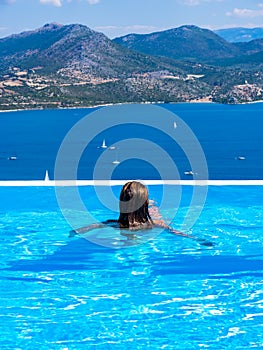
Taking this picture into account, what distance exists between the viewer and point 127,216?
8.23 m

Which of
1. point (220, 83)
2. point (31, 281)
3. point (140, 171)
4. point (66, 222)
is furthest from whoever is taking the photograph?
point (220, 83)

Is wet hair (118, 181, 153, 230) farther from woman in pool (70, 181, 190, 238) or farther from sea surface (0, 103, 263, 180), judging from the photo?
sea surface (0, 103, 263, 180)

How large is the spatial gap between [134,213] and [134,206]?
199 millimetres

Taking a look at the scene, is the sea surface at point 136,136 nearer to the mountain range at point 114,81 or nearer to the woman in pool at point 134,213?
the mountain range at point 114,81

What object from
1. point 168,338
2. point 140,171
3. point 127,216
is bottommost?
point 140,171

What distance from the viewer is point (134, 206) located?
8.02 m

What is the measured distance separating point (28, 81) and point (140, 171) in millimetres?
85739

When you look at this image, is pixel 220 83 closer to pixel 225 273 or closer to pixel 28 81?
pixel 28 81

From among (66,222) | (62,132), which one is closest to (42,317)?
(66,222)

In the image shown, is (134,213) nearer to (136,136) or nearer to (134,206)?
(134,206)

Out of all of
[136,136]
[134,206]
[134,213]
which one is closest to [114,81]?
[136,136]

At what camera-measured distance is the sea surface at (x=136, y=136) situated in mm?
59625

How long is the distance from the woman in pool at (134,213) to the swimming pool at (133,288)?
24 centimetres

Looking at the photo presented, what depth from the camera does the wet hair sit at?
25.2 ft
